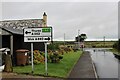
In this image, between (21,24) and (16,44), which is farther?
(21,24)

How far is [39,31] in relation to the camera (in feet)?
55.4

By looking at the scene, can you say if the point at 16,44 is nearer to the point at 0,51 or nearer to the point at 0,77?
the point at 0,51

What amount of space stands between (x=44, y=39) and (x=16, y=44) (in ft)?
37.4

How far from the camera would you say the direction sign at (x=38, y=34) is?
16.8m

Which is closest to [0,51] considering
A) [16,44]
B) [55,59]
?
[55,59]

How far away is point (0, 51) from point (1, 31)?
370 centimetres

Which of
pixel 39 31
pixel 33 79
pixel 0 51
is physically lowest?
pixel 33 79

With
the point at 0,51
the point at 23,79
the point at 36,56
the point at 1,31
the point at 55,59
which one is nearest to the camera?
the point at 23,79

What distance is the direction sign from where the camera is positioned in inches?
662

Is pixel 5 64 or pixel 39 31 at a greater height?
pixel 39 31

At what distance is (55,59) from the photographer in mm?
25484

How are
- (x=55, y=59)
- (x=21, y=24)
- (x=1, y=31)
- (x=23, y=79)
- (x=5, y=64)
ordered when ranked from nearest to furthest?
(x=23, y=79) < (x=5, y=64) < (x=1, y=31) < (x=55, y=59) < (x=21, y=24)

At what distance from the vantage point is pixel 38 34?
16.9 meters

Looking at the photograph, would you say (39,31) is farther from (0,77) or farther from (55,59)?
(55,59)
